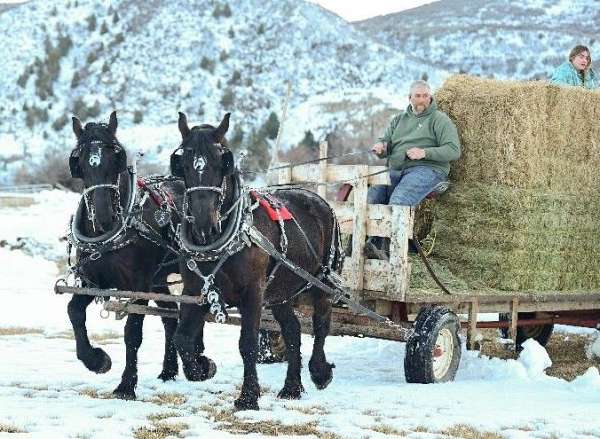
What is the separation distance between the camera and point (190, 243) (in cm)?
679

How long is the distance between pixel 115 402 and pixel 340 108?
176 ft

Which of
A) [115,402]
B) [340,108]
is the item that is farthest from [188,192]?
[340,108]

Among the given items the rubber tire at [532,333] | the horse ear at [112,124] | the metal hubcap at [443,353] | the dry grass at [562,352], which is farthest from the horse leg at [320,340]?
the rubber tire at [532,333]

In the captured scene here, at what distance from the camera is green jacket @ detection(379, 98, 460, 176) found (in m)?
8.95

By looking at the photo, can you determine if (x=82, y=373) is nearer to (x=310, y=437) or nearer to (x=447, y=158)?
(x=310, y=437)

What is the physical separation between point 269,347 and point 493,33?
333 ft

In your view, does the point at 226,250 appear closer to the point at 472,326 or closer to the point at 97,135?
the point at 97,135

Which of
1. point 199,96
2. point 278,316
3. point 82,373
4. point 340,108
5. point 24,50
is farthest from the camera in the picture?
point 24,50

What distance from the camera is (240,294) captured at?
704 centimetres

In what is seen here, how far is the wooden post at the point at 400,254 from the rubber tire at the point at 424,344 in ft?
0.98

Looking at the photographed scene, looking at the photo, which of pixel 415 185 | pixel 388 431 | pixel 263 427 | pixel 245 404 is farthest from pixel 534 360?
pixel 263 427

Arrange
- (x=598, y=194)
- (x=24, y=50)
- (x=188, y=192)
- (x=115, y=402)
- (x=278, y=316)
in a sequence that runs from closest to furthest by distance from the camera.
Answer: (x=188, y=192) → (x=115, y=402) → (x=278, y=316) → (x=598, y=194) → (x=24, y=50)

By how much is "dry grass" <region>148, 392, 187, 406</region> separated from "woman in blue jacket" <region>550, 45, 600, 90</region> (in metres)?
5.86

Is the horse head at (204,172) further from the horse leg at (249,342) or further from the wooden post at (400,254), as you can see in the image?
the wooden post at (400,254)
